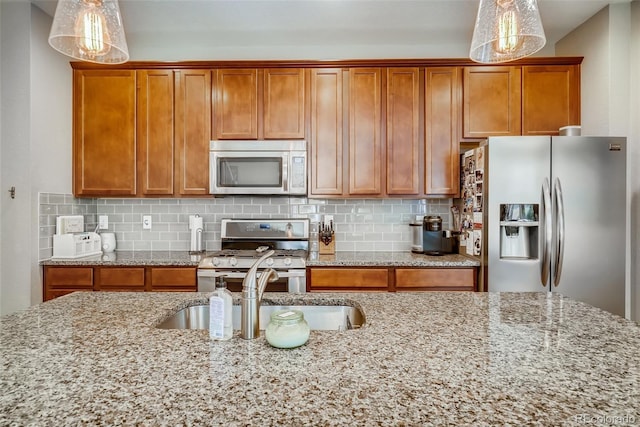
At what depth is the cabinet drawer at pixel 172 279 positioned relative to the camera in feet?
9.32

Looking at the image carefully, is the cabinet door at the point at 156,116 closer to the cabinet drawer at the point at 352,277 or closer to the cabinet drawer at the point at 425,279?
the cabinet drawer at the point at 352,277

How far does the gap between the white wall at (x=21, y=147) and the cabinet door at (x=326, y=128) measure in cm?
Answer: 212

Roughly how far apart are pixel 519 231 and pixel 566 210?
33 cm

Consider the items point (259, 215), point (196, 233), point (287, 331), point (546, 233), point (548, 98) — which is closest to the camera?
point (287, 331)

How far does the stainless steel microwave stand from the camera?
3076 millimetres

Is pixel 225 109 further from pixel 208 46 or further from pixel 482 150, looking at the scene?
pixel 482 150

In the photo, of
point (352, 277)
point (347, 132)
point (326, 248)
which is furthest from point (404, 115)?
point (352, 277)

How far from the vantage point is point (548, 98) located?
3.05m

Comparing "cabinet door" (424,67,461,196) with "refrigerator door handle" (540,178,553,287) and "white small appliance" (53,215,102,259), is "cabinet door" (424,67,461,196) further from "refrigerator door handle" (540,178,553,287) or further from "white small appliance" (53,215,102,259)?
"white small appliance" (53,215,102,259)

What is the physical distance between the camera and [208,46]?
136 inches

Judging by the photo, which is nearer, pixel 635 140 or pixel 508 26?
pixel 508 26

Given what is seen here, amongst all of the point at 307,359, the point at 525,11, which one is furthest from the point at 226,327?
the point at 525,11

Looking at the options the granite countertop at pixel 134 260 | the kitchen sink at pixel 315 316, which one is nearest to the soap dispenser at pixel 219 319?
the kitchen sink at pixel 315 316

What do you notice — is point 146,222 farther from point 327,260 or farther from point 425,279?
point 425,279
